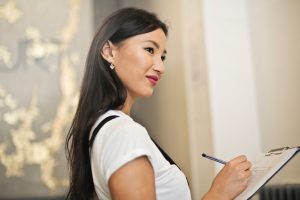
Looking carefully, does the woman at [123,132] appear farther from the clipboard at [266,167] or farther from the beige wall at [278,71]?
the beige wall at [278,71]

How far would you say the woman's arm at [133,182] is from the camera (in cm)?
75

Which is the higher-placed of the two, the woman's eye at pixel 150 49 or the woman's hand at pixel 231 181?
the woman's eye at pixel 150 49

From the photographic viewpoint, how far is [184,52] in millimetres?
2609

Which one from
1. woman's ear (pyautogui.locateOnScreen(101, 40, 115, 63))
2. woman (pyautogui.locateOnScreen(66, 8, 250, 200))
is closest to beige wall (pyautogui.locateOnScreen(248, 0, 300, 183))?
Result: woman (pyautogui.locateOnScreen(66, 8, 250, 200))

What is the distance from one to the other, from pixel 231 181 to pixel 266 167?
0.28 feet

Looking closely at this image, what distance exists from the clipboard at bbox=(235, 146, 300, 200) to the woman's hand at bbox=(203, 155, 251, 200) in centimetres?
2

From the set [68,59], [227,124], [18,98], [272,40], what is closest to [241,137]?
[227,124]

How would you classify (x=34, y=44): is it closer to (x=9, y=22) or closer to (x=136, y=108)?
(x=9, y=22)

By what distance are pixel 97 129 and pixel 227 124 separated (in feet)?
5.30

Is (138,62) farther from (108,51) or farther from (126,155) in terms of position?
(126,155)

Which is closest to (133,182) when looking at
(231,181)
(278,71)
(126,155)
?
(126,155)

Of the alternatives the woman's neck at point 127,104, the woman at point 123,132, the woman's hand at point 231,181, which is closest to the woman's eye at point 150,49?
the woman at point 123,132

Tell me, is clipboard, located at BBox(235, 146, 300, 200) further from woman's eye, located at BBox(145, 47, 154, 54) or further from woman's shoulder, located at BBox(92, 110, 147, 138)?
woman's eye, located at BBox(145, 47, 154, 54)

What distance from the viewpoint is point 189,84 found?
8.45ft
